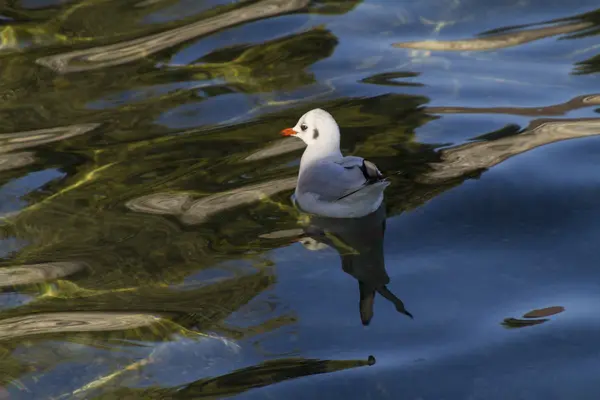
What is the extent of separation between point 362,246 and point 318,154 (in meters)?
0.95

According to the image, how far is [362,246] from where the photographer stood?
7.97m

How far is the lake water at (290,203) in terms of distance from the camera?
21.6 ft

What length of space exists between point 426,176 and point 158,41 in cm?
487

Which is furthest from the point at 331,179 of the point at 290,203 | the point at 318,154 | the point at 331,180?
the point at 290,203

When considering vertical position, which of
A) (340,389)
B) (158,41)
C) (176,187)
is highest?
(158,41)

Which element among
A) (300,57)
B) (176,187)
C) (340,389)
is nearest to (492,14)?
(300,57)

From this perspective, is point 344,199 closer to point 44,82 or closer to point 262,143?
point 262,143

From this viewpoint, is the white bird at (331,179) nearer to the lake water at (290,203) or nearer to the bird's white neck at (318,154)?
the bird's white neck at (318,154)

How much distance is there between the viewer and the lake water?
6.58 meters

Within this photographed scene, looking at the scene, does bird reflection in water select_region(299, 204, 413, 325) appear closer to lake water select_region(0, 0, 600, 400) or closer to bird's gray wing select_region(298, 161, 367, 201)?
lake water select_region(0, 0, 600, 400)

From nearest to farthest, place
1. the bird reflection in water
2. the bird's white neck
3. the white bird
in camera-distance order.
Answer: the bird reflection in water < the white bird < the bird's white neck

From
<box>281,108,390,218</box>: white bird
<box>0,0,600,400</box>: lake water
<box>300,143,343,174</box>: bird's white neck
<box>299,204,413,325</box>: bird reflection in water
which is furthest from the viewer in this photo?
<box>300,143,343,174</box>: bird's white neck

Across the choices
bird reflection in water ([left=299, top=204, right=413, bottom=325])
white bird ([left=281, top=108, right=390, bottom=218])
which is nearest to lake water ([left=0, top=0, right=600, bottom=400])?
bird reflection in water ([left=299, top=204, right=413, bottom=325])

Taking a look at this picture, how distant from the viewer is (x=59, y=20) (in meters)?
13.2
